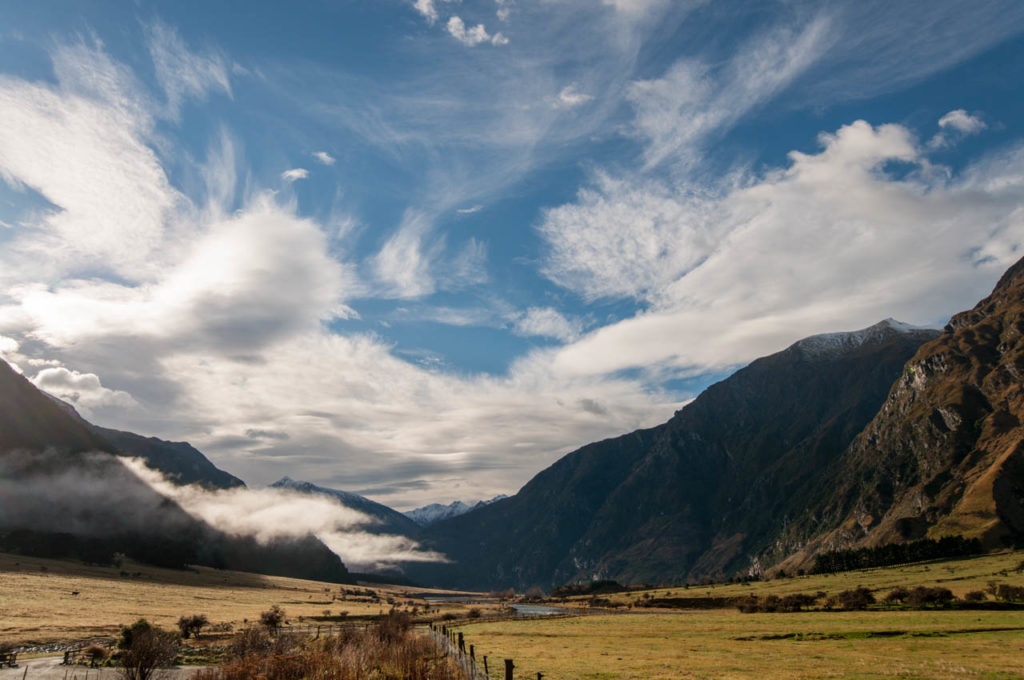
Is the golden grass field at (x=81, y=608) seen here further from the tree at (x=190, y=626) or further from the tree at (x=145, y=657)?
the tree at (x=145, y=657)

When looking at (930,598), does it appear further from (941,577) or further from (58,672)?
(58,672)

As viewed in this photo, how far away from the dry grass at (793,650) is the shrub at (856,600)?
16.6m

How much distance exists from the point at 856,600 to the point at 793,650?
6616 cm

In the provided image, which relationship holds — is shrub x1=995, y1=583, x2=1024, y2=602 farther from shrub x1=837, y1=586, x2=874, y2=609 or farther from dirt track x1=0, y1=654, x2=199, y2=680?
dirt track x1=0, y1=654, x2=199, y2=680

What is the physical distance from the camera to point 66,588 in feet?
503

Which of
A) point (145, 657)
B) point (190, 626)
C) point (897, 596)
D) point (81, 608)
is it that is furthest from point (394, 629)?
point (897, 596)

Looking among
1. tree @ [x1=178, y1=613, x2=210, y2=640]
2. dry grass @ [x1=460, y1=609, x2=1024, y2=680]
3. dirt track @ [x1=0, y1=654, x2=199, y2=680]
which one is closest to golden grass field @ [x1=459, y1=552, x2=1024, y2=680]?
dry grass @ [x1=460, y1=609, x2=1024, y2=680]

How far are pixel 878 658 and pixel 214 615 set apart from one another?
13394cm

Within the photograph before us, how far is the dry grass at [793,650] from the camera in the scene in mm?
40719

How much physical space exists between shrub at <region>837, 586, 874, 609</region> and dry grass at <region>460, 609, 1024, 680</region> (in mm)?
16614

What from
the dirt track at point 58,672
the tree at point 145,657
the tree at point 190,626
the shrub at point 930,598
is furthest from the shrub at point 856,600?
the tree at point 190,626

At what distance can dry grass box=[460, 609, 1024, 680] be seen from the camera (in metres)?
40.7

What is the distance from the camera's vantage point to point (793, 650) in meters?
54.8

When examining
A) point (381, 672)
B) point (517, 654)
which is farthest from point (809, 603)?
point (381, 672)
